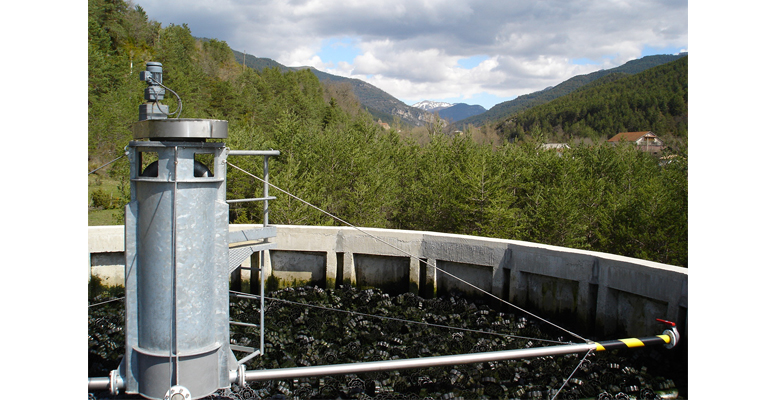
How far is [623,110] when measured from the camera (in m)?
93.8

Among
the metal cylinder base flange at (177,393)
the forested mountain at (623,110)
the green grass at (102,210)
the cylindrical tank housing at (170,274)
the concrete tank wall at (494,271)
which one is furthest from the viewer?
the forested mountain at (623,110)

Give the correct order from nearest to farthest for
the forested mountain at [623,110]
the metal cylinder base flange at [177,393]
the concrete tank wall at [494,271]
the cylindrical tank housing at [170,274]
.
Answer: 1. the metal cylinder base flange at [177,393]
2. the cylindrical tank housing at [170,274]
3. the concrete tank wall at [494,271]
4. the forested mountain at [623,110]

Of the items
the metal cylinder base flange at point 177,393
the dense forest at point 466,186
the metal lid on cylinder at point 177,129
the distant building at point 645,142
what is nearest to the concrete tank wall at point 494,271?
the metal lid on cylinder at point 177,129

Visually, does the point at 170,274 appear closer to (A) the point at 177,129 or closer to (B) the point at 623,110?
Result: (A) the point at 177,129

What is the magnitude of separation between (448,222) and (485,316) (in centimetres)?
959

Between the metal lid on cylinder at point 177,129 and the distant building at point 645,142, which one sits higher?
the distant building at point 645,142

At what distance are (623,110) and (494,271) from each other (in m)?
92.6

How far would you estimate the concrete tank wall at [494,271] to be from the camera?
30.0 feet

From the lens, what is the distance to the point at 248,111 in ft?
166

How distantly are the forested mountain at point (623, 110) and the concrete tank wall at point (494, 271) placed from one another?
7254 centimetres

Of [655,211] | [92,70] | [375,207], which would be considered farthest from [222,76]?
[655,211]

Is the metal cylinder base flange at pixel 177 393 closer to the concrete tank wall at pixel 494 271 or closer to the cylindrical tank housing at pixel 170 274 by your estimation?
the cylindrical tank housing at pixel 170 274

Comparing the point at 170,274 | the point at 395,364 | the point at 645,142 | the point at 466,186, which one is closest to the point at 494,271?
the point at 466,186

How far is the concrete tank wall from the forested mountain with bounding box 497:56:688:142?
2856 inches
